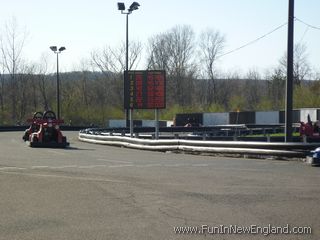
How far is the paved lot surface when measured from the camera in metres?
7.30

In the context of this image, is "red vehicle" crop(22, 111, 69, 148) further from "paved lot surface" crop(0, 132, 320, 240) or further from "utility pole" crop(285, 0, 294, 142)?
"utility pole" crop(285, 0, 294, 142)

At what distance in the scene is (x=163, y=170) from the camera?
14.6 meters

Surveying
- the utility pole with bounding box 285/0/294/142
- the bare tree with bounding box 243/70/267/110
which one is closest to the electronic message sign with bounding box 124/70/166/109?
the utility pole with bounding box 285/0/294/142

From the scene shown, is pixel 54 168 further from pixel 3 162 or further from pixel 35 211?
pixel 35 211

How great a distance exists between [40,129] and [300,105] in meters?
45.3

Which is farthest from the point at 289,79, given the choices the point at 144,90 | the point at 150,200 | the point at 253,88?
the point at 253,88

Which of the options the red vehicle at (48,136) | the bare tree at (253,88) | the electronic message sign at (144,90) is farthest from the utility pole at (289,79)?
the bare tree at (253,88)

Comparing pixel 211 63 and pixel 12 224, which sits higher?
pixel 211 63

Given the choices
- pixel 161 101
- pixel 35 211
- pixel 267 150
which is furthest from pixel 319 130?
pixel 35 211

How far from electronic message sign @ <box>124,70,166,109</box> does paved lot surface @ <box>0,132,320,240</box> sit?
48.4ft

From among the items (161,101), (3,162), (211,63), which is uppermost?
(211,63)

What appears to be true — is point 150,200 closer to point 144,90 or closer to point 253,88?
point 144,90

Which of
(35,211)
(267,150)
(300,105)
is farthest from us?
(300,105)

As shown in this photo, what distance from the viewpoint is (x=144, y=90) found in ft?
98.5
